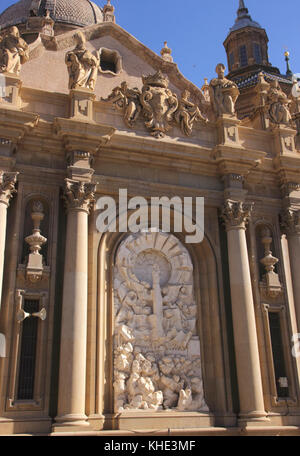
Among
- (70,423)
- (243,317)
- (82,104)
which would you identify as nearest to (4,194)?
(82,104)

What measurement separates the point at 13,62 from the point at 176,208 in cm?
718

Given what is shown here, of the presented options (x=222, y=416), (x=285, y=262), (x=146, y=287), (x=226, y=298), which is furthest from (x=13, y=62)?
(x=222, y=416)

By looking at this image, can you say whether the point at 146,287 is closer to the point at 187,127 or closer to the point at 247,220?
the point at 247,220

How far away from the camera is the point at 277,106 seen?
20844mm

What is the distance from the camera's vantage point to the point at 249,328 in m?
16.5

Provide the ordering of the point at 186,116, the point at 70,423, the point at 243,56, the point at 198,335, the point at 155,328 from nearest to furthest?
1. the point at 70,423
2. the point at 155,328
3. the point at 198,335
4. the point at 186,116
5. the point at 243,56

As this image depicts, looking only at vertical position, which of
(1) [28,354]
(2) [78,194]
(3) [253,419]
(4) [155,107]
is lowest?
(3) [253,419]

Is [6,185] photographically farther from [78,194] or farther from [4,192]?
[78,194]

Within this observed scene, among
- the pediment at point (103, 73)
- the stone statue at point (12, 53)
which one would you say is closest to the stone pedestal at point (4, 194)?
the stone statue at point (12, 53)

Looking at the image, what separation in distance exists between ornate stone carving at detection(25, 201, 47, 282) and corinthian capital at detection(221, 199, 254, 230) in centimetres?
625

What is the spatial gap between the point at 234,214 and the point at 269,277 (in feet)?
8.16

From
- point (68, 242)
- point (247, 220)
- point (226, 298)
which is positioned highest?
point (247, 220)

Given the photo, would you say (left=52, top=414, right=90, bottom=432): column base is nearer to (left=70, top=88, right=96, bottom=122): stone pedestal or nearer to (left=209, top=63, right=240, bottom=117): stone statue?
(left=70, top=88, right=96, bottom=122): stone pedestal

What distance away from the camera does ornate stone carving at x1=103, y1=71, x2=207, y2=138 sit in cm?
1816
